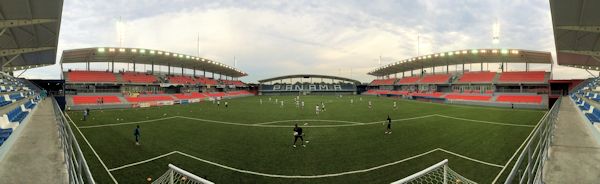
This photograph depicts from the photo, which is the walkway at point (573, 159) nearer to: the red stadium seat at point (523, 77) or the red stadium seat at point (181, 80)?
the red stadium seat at point (523, 77)

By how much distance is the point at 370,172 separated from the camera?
10.4 meters

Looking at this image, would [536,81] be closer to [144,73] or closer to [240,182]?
[240,182]

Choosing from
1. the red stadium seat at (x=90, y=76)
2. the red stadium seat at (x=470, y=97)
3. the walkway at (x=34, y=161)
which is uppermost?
the red stadium seat at (x=90, y=76)

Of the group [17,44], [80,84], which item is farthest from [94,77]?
[17,44]

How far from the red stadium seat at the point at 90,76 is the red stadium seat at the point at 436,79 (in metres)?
70.8

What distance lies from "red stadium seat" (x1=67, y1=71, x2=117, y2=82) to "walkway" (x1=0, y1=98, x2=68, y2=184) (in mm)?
47538

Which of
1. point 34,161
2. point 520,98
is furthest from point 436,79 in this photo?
point 34,161

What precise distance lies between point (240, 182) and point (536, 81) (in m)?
57.2

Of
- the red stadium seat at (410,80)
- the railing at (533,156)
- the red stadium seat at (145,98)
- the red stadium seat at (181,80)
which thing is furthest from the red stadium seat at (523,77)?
the red stadium seat at (181,80)

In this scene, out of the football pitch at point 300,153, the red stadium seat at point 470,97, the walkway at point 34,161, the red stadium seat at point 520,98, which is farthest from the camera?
the red stadium seat at point 470,97

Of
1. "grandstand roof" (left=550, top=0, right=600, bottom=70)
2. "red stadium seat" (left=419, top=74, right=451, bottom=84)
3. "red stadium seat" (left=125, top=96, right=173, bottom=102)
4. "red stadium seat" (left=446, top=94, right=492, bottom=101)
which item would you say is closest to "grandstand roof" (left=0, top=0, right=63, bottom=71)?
"grandstand roof" (left=550, top=0, right=600, bottom=70)

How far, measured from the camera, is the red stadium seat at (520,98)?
4288cm

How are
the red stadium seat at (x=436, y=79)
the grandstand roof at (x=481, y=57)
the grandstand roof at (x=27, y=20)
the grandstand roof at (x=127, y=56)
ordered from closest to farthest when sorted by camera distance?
1. the grandstand roof at (x=27, y=20)
2. the grandstand roof at (x=127, y=56)
3. the grandstand roof at (x=481, y=57)
4. the red stadium seat at (x=436, y=79)

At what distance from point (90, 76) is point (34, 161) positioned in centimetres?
5357
